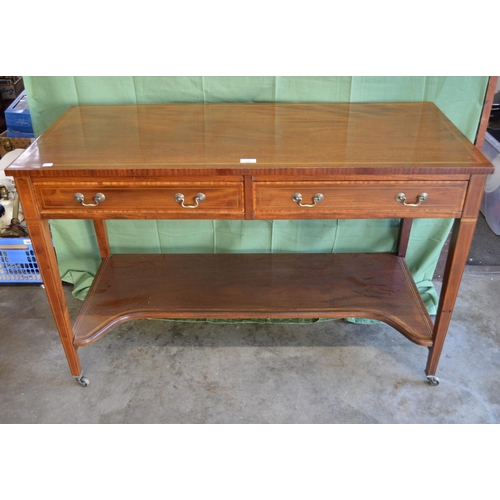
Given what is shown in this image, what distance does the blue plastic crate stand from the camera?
7.73ft

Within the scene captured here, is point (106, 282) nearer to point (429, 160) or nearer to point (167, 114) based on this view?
point (167, 114)

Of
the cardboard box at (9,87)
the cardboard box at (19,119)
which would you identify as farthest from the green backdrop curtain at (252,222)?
the cardboard box at (9,87)

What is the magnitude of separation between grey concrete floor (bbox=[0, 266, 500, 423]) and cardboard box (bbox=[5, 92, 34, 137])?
867 millimetres

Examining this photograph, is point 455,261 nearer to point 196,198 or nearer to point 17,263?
point 196,198

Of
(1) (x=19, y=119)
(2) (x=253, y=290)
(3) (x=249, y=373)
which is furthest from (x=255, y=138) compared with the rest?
(1) (x=19, y=119)

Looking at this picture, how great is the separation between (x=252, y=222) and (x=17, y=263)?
3.91 feet

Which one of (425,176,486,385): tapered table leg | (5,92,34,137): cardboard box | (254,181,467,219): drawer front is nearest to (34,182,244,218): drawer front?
(254,181,467,219): drawer front

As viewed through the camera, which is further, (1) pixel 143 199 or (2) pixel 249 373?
(2) pixel 249 373

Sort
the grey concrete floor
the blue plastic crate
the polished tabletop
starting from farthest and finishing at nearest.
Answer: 1. the blue plastic crate
2. the grey concrete floor
3. the polished tabletop

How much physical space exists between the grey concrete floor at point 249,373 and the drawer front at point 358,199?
76 centimetres

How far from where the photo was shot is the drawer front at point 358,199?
5.04ft

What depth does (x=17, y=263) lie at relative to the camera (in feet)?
8.04

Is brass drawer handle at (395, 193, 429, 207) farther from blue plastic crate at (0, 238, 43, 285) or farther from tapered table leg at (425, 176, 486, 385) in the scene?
blue plastic crate at (0, 238, 43, 285)
